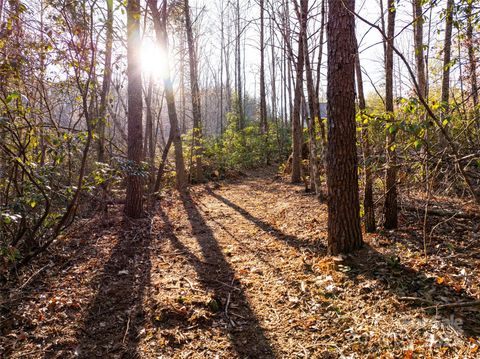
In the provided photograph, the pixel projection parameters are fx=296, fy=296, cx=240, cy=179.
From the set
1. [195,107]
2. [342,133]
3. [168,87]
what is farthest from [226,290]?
[195,107]

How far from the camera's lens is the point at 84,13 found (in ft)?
12.0

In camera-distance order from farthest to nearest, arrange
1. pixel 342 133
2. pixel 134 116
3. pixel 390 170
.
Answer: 1. pixel 134 116
2. pixel 390 170
3. pixel 342 133

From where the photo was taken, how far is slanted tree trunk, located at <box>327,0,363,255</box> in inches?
146

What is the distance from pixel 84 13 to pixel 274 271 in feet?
13.4

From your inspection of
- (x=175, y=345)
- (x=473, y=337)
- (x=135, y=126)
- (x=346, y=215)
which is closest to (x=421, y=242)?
(x=346, y=215)

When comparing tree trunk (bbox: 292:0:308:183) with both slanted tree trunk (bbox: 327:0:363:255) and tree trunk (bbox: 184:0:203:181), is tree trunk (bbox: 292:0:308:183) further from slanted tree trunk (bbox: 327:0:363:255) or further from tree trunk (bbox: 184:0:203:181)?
tree trunk (bbox: 184:0:203:181)

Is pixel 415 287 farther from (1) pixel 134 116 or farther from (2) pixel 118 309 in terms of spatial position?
(1) pixel 134 116

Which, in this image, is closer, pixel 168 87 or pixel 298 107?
pixel 168 87

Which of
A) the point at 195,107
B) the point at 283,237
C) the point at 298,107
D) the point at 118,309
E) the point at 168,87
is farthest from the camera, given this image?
the point at 195,107

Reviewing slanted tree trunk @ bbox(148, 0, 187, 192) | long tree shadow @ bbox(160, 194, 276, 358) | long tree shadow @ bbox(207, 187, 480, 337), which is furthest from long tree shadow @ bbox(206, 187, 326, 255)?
slanted tree trunk @ bbox(148, 0, 187, 192)

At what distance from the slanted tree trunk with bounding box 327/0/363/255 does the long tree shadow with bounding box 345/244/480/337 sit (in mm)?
338

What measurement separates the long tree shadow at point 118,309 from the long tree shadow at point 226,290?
737 millimetres

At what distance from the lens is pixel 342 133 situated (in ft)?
12.4

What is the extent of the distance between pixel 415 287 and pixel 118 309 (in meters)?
3.13
